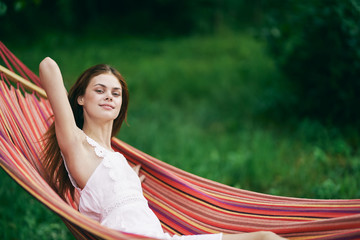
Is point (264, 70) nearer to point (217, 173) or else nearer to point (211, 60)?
point (211, 60)

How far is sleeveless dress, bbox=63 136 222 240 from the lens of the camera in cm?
155

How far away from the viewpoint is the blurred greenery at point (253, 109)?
3.30m

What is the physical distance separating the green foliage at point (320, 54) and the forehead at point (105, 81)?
292cm

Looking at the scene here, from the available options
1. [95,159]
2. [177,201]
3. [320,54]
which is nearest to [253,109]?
[320,54]

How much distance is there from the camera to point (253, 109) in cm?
572

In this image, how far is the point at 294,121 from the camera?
16.5 ft

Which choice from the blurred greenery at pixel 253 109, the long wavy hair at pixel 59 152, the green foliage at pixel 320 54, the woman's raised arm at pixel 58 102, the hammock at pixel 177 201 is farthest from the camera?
the green foliage at pixel 320 54

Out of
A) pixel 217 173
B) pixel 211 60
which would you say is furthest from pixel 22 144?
pixel 211 60

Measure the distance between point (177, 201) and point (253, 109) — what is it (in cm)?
392

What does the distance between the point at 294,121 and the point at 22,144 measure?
4.02 meters

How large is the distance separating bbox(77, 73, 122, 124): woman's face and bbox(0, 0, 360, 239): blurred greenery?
1.19 m

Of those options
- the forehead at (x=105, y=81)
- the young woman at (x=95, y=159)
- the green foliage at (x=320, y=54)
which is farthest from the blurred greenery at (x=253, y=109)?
the forehead at (x=105, y=81)

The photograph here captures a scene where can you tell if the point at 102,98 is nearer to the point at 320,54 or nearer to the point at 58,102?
the point at 58,102

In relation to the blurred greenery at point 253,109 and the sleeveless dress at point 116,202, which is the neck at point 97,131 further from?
the blurred greenery at point 253,109
